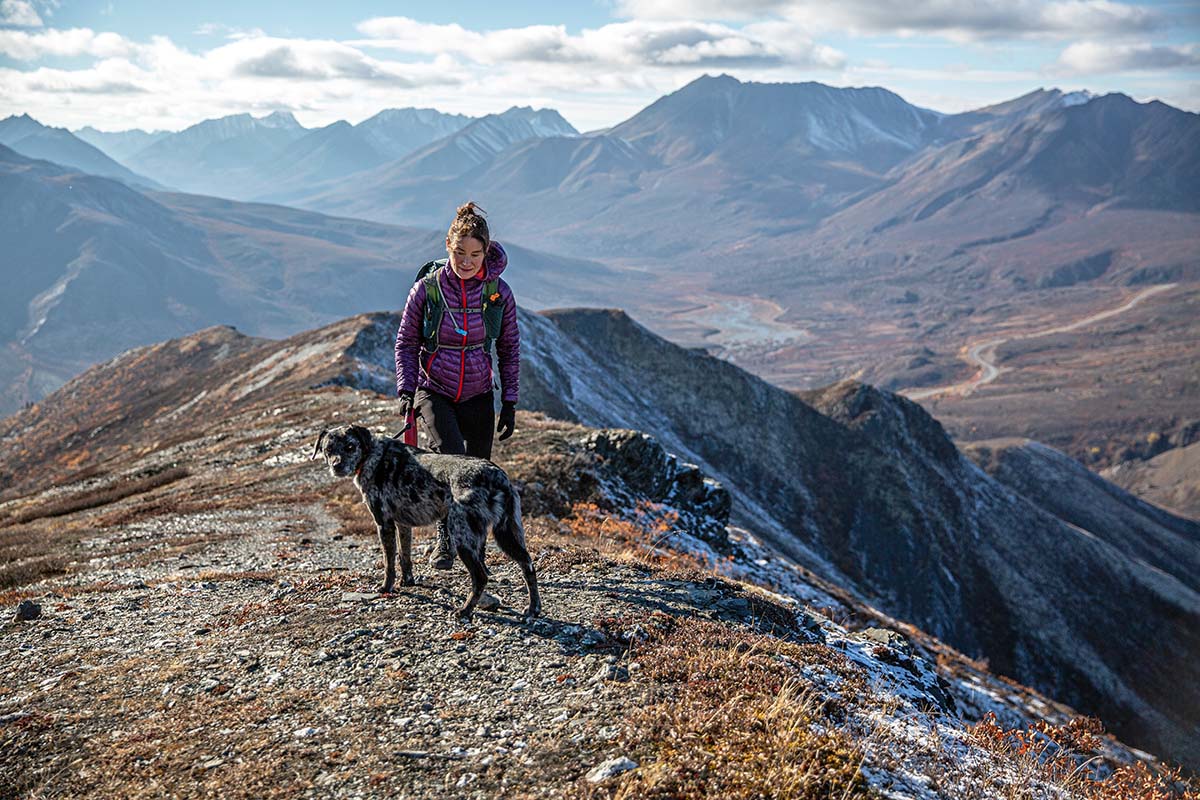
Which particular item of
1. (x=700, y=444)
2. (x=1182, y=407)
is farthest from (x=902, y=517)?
(x=1182, y=407)

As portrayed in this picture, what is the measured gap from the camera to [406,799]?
225 inches

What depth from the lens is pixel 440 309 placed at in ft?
31.0

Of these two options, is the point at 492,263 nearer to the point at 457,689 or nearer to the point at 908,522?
the point at 457,689

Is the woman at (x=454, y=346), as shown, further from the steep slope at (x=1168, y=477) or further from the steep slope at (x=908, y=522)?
the steep slope at (x=1168, y=477)

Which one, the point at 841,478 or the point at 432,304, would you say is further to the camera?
the point at 841,478

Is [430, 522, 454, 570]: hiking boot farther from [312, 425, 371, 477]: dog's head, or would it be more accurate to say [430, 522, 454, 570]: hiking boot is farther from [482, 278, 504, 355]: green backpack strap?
[482, 278, 504, 355]: green backpack strap

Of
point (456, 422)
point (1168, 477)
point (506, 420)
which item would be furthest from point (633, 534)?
point (1168, 477)

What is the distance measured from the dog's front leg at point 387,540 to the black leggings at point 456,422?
1018 millimetres

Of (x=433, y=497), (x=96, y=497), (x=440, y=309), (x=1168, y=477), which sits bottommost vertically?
(x=1168, y=477)

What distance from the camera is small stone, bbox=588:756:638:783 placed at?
5672mm

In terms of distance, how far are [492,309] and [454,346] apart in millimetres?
678

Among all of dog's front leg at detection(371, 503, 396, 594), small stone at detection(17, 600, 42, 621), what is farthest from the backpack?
small stone at detection(17, 600, 42, 621)

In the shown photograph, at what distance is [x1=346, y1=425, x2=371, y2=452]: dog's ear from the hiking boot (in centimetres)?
151

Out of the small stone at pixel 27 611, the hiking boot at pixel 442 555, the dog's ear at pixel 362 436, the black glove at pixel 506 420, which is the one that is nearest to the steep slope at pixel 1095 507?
the black glove at pixel 506 420
